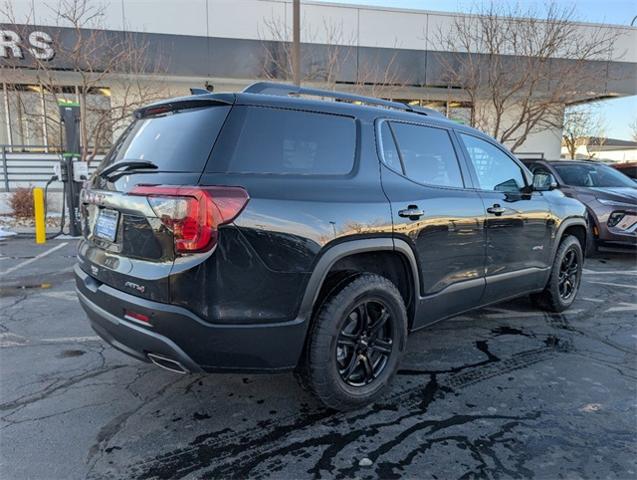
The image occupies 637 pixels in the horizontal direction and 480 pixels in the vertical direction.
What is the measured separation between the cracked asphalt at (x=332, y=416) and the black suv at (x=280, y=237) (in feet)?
1.22

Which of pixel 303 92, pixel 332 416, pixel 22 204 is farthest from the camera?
pixel 22 204

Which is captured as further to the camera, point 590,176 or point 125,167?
point 590,176

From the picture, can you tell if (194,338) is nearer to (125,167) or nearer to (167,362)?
(167,362)

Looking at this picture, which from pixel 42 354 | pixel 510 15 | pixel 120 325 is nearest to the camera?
pixel 120 325

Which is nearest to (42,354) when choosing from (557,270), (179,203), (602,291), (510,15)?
(179,203)

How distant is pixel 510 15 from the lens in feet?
43.8

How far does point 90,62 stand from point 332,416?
1276cm

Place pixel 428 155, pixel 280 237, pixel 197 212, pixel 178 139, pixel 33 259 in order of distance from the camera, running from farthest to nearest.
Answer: pixel 33 259
pixel 428 155
pixel 178 139
pixel 280 237
pixel 197 212

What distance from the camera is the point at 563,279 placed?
17.3ft

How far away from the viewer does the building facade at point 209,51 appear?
519 inches

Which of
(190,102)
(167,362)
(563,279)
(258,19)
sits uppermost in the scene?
(258,19)

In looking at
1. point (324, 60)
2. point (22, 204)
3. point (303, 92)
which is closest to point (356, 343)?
point (303, 92)

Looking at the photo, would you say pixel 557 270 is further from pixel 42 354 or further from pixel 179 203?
pixel 42 354

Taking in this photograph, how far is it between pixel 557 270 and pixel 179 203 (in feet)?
13.6
